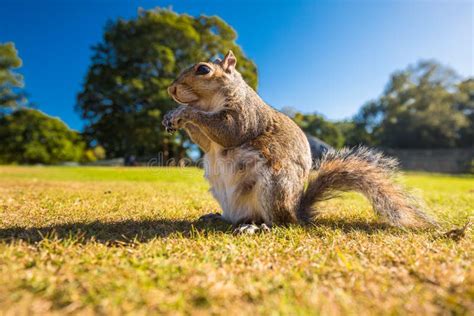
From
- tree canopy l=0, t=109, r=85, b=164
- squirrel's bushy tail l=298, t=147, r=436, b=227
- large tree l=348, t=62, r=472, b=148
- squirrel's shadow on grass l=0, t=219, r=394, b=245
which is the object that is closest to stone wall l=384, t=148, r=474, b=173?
large tree l=348, t=62, r=472, b=148

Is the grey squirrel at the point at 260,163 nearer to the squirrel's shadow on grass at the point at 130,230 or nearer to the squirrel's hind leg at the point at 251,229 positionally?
the squirrel's hind leg at the point at 251,229

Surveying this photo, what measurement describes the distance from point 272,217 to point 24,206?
2.15 meters

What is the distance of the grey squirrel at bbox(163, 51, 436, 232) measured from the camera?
1931 millimetres

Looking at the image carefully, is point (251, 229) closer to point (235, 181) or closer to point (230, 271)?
point (235, 181)

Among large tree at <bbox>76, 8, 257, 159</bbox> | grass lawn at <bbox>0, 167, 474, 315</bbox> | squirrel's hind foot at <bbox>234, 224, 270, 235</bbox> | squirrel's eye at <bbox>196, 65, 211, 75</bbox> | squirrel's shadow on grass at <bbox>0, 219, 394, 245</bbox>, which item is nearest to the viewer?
grass lawn at <bbox>0, 167, 474, 315</bbox>

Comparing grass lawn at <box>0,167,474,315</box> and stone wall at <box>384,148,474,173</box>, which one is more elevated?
stone wall at <box>384,148,474,173</box>

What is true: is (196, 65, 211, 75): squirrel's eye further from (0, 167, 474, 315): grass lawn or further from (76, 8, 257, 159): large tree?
(76, 8, 257, 159): large tree

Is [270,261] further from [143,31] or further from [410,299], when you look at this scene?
[143,31]

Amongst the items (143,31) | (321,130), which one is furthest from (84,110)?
(321,130)

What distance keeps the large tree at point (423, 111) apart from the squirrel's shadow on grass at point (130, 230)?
96.4 ft

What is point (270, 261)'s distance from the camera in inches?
50.7

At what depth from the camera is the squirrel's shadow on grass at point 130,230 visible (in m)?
1.59

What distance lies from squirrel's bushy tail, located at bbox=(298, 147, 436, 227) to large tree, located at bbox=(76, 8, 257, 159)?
14.1 m

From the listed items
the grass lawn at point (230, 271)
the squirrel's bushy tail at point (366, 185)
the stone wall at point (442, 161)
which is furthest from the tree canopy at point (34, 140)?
the stone wall at point (442, 161)
